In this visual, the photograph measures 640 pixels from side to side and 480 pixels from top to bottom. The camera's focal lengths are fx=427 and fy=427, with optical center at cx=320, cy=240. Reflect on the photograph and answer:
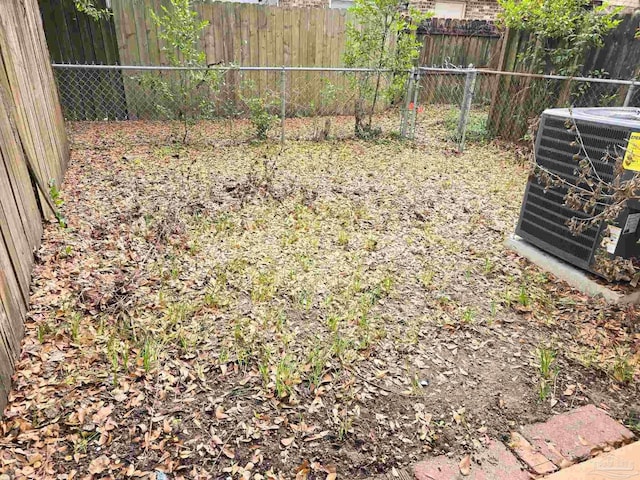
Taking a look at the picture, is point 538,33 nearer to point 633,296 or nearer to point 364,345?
point 633,296

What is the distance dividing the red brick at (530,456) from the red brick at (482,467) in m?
0.04

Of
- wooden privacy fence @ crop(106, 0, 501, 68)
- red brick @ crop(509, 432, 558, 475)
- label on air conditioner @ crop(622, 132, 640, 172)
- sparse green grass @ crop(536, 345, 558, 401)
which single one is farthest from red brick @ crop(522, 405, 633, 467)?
wooden privacy fence @ crop(106, 0, 501, 68)

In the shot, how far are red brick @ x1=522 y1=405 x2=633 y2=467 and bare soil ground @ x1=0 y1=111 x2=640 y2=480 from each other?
0.32ft

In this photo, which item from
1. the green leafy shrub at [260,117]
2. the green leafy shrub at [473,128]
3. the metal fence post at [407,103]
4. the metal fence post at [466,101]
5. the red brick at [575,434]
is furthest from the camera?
the green leafy shrub at [473,128]

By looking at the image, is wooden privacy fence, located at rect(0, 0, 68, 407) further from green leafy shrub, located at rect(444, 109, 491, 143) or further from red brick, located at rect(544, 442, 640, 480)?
green leafy shrub, located at rect(444, 109, 491, 143)

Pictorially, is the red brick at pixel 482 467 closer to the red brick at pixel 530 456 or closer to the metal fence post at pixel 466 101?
the red brick at pixel 530 456

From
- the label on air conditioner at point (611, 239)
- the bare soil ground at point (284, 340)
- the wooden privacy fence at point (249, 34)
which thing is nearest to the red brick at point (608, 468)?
the bare soil ground at point (284, 340)

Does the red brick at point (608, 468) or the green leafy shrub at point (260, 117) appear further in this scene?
the green leafy shrub at point (260, 117)

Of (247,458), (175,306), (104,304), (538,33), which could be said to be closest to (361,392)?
(247,458)

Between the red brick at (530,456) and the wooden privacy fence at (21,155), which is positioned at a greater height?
the wooden privacy fence at (21,155)

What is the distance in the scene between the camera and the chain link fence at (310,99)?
22.0ft

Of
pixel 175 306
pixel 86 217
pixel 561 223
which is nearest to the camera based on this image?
pixel 175 306

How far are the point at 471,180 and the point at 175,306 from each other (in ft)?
14.6

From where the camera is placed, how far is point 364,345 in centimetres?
263
